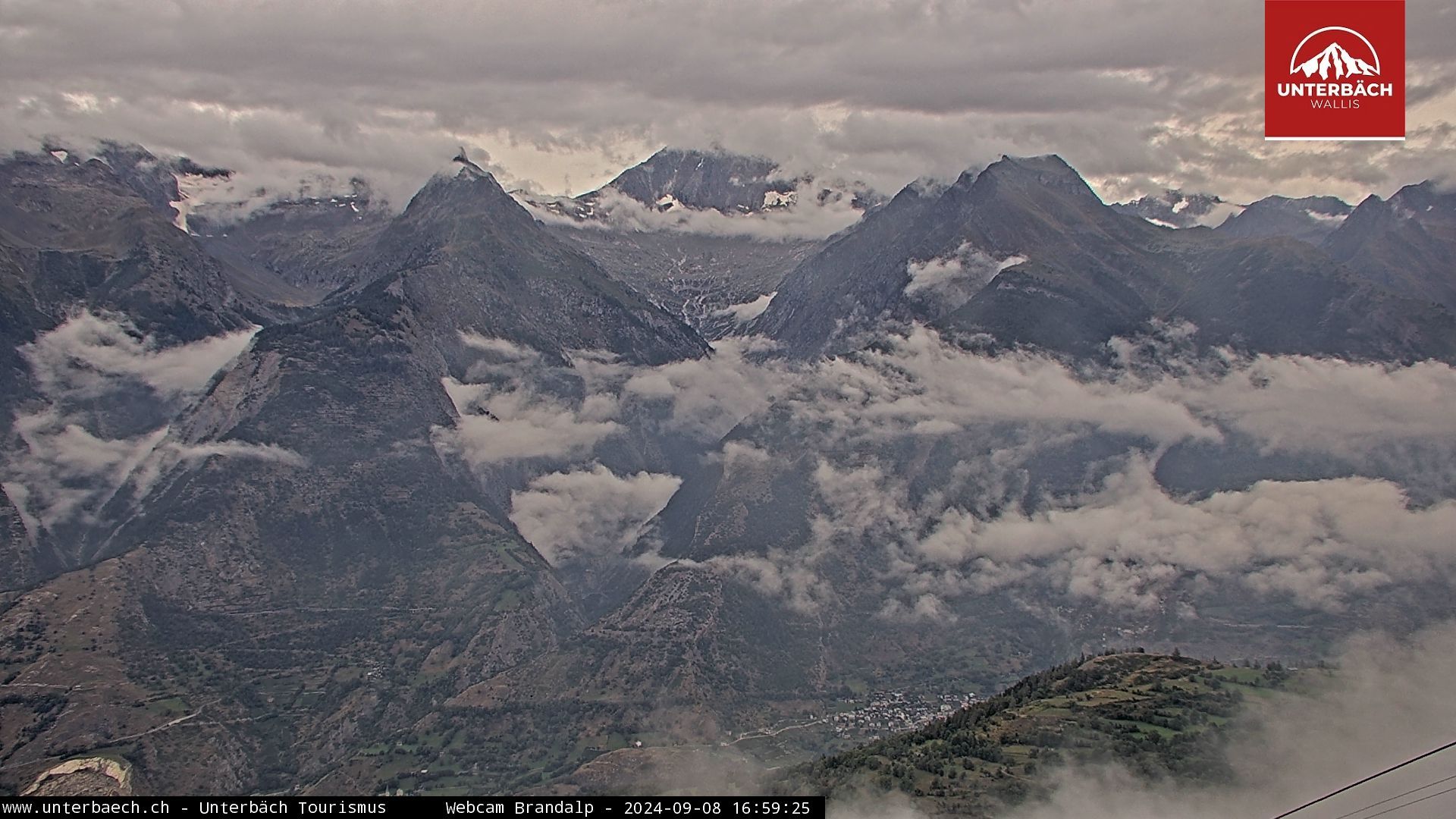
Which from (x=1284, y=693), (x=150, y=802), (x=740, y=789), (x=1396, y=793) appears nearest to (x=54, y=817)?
(x=150, y=802)

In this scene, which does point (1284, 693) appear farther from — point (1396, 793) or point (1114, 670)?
point (1396, 793)

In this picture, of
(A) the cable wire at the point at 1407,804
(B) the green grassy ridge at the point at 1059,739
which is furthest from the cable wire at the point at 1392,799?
(B) the green grassy ridge at the point at 1059,739
